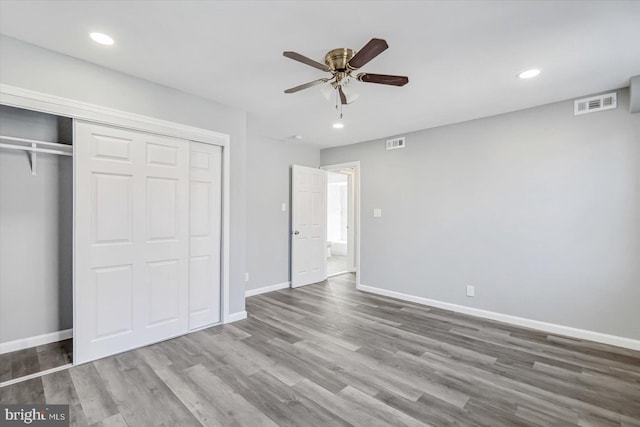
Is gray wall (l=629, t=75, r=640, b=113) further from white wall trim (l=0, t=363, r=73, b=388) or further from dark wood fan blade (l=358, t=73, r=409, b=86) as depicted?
white wall trim (l=0, t=363, r=73, b=388)

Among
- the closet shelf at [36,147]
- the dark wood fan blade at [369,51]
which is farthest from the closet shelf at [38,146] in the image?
the dark wood fan blade at [369,51]

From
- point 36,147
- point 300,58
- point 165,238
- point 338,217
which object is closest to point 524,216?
point 300,58

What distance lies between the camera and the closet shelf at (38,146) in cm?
249

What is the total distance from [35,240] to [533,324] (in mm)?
5446

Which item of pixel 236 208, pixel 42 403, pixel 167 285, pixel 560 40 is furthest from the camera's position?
pixel 236 208

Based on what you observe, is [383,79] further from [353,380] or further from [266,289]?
[266,289]

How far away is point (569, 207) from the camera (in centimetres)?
325

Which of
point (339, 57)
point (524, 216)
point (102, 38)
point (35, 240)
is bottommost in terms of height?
point (35, 240)

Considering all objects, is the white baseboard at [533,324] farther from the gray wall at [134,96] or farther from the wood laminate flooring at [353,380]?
the gray wall at [134,96]

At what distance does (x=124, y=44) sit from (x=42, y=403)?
2.69 metres

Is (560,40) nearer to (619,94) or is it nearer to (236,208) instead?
(619,94)

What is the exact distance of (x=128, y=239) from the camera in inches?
109

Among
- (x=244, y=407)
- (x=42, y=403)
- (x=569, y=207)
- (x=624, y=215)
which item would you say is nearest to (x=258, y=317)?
(x=244, y=407)

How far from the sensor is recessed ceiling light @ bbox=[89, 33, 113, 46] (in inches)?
84.8
